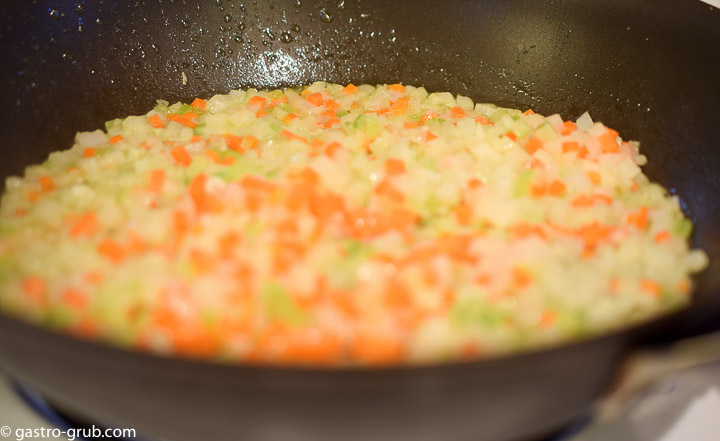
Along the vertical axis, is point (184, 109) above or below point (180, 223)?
above

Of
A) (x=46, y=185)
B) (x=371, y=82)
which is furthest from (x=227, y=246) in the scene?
(x=371, y=82)

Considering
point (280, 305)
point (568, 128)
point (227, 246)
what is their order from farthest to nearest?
1. point (568, 128)
2. point (227, 246)
3. point (280, 305)

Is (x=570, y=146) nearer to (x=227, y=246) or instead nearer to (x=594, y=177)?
(x=594, y=177)

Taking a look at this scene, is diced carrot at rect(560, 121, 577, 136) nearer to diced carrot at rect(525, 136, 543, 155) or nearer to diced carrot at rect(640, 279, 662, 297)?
diced carrot at rect(525, 136, 543, 155)

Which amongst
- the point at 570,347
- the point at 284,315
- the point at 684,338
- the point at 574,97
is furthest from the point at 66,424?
the point at 574,97

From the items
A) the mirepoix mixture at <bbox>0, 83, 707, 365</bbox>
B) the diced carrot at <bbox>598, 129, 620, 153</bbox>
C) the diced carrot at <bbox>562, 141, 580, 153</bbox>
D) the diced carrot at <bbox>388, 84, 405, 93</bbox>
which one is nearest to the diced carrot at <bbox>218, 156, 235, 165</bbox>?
the mirepoix mixture at <bbox>0, 83, 707, 365</bbox>

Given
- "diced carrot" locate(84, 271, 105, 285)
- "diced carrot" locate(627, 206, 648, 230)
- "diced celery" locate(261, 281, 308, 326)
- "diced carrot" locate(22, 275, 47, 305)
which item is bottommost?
"diced celery" locate(261, 281, 308, 326)
